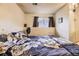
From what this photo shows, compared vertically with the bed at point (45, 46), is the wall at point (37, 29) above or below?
above

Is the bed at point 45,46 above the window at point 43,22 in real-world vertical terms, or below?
below

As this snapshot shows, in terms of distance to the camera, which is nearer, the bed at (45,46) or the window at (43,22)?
the bed at (45,46)

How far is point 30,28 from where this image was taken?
1.00 m

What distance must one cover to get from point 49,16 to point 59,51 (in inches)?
12.8

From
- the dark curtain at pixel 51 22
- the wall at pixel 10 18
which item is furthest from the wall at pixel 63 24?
the wall at pixel 10 18

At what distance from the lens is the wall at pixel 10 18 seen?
953 mm

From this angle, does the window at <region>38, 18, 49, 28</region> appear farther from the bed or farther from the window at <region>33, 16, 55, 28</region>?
the bed

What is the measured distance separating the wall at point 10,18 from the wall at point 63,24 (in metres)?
0.33

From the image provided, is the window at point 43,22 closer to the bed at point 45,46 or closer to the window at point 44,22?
the window at point 44,22

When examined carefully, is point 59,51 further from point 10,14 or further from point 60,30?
point 10,14

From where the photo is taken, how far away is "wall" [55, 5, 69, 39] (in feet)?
3.18

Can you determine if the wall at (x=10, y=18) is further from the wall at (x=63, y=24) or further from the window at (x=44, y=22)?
the wall at (x=63, y=24)

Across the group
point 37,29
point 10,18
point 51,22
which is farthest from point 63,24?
point 10,18

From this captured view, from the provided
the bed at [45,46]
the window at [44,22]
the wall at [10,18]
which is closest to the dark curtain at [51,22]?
the window at [44,22]
